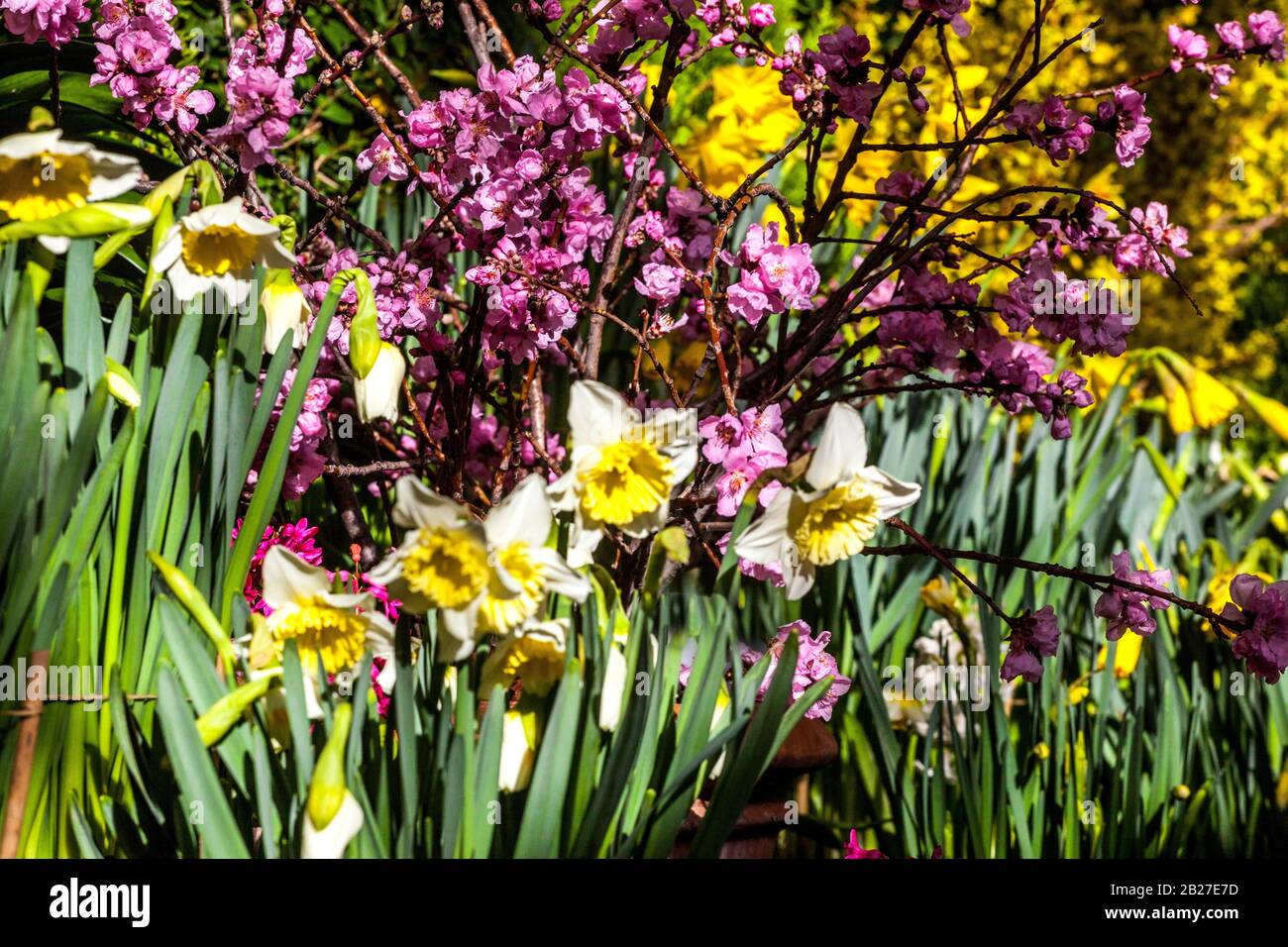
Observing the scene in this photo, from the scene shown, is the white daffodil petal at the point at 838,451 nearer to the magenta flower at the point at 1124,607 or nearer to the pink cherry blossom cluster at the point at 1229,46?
the magenta flower at the point at 1124,607

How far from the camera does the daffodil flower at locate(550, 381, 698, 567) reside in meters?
0.71

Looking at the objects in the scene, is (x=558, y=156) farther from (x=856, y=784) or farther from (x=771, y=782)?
(x=856, y=784)

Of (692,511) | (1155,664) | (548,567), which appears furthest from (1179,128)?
(548,567)

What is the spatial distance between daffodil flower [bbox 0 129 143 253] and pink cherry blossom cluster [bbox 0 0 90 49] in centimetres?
27

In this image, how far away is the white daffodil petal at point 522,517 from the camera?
0.66m

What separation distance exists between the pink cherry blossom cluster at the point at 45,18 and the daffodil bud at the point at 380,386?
0.44 meters

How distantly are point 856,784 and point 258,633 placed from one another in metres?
1.11

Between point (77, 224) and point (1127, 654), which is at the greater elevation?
point (77, 224)

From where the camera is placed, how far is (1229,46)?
1094 mm

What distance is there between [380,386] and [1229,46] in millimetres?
872

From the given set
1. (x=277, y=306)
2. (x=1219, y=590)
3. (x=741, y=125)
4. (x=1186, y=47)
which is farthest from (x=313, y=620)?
(x=1219, y=590)

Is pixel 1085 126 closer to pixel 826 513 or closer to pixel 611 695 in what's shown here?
pixel 826 513
